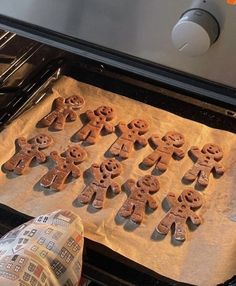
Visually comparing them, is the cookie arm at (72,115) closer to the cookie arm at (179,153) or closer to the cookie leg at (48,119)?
the cookie leg at (48,119)

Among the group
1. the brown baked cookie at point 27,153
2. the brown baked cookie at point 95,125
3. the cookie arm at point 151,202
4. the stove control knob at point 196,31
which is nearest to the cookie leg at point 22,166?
the brown baked cookie at point 27,153

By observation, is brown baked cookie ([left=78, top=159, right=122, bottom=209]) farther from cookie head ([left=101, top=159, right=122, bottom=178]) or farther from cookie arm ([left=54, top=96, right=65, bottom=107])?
cookie arm ([left=54, top=96, right=65, bottom=107])

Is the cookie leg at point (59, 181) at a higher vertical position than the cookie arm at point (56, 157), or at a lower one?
lower

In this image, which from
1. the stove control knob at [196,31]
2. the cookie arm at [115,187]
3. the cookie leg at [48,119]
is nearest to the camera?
the stove control knob at [196,31]

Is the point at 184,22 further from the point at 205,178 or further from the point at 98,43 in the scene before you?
the point at 205,178

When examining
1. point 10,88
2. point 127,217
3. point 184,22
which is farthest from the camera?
point 10,88

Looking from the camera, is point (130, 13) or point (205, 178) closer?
point (130, 13)

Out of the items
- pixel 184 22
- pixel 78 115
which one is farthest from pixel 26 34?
pixel 78 115
